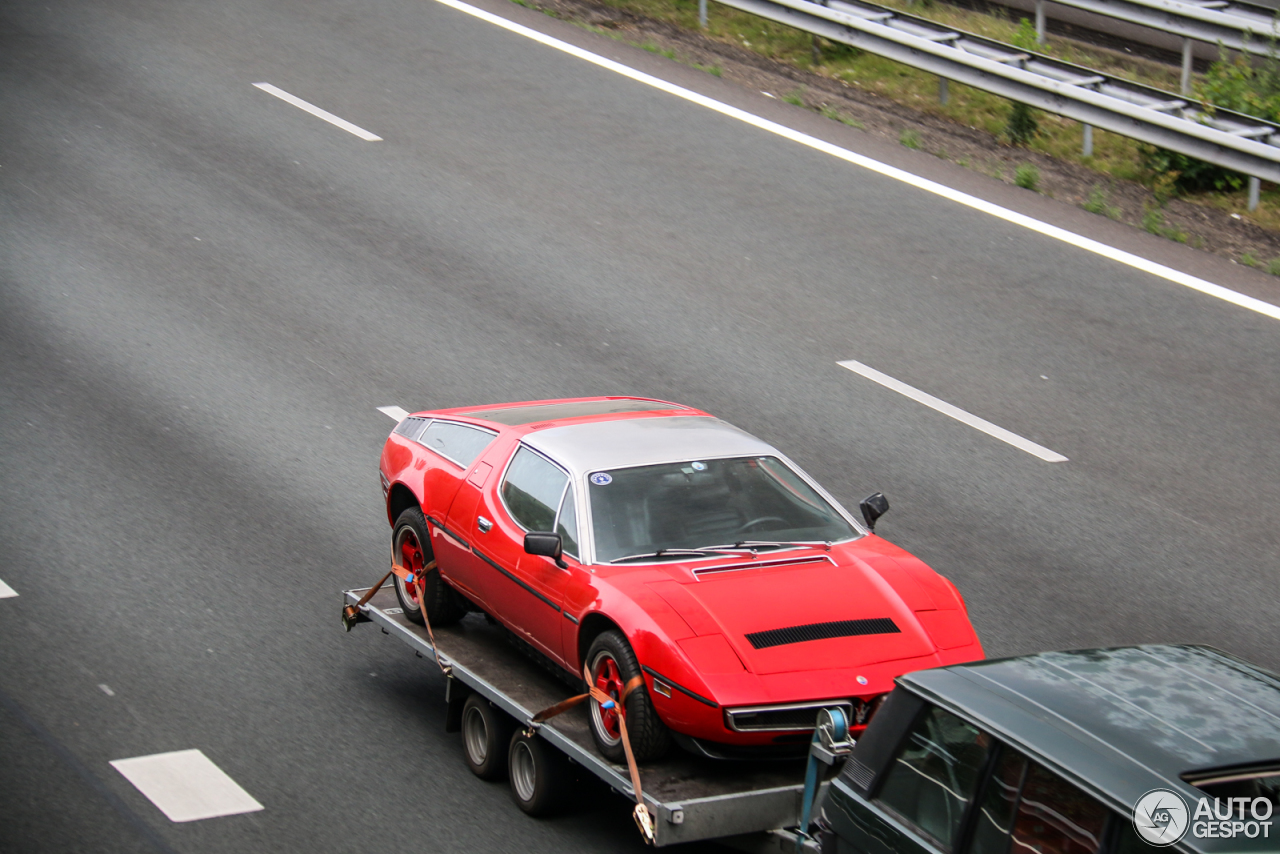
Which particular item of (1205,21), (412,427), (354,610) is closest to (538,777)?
(354,610)

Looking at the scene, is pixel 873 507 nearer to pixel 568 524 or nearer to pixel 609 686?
pixel 568 524

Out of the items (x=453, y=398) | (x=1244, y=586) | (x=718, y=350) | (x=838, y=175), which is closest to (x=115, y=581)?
(x=453, y=398)

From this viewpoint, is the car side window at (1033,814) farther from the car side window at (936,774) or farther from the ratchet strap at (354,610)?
the ratchet strap at (354,610)

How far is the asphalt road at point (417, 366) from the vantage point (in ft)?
25.5

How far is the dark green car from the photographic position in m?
3.96

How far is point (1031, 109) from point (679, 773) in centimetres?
1336

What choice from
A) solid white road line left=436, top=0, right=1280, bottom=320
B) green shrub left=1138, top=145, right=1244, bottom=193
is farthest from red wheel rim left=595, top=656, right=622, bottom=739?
green shrub left=1138, top=145, right=1244, bottom=193

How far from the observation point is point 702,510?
7121 millimetres

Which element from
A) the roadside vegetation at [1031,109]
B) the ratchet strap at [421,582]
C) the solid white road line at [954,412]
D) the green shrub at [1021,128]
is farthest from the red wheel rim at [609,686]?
the green shrub at [1021,128]

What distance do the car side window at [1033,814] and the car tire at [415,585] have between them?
4.08 metres

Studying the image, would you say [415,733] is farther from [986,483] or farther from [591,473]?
[986,483]

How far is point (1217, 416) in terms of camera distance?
1155 cm

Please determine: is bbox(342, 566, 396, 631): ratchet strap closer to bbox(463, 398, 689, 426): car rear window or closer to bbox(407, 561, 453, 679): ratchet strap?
bbox(407, 561, 453, 679): ratchet strap

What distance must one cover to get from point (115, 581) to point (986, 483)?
239 inches
